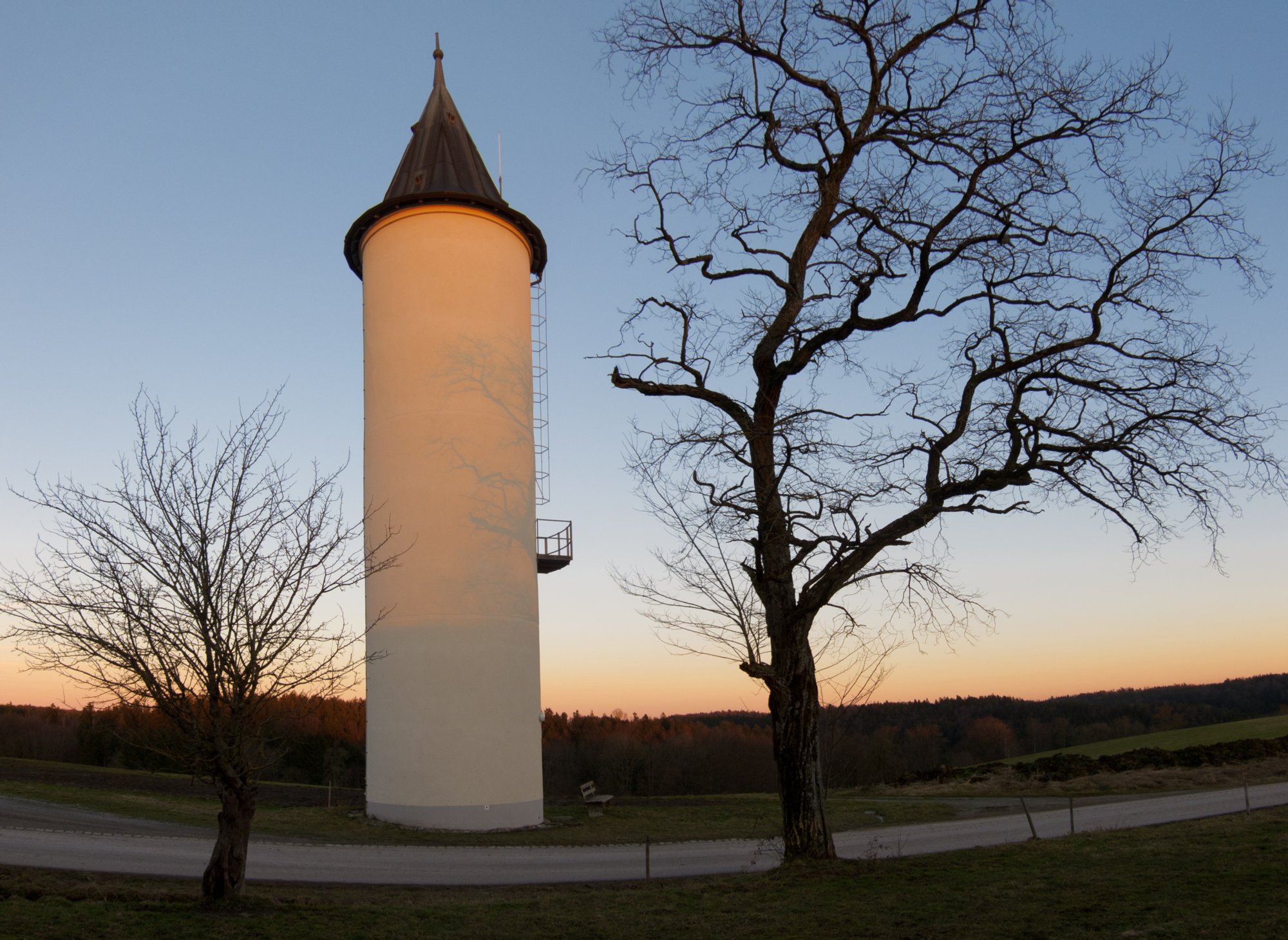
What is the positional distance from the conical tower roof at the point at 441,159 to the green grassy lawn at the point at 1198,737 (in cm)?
3396

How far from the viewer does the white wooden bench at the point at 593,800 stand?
2384 cm

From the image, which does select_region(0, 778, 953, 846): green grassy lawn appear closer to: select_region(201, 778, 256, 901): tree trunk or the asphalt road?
the asphalt road

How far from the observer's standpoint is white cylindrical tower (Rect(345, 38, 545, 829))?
20.1 m

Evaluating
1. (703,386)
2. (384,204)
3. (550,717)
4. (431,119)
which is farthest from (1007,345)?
(550,717)

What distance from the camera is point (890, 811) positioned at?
2483 cm

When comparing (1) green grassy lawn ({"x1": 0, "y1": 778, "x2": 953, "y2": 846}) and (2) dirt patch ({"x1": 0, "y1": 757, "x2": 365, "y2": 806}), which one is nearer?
(1) green grassy lawn ({"x1": 0, "y1": 778, "x2": 953, "y2": 846})

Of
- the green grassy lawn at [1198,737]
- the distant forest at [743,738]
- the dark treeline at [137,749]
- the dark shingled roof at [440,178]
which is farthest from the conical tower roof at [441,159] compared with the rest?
A: the green grassy lawn at [1198,737]

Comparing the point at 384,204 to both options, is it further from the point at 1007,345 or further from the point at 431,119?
the point at 1007,345

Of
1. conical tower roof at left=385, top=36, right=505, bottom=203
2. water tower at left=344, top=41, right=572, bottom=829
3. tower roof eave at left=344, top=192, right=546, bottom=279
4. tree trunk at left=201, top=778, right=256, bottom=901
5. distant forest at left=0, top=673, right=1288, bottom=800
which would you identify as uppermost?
conical tower roof at left=385, top=36, right=505, bottom=203

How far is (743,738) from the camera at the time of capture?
225 ft

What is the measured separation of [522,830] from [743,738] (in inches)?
1993

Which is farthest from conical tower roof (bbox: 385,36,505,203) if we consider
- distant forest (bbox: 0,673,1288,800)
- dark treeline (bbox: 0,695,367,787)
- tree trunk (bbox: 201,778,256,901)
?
dark treeline (bbox: 0,695,367,787)

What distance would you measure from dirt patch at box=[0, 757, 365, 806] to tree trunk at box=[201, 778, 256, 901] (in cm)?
1424

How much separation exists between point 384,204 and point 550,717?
6328cm
